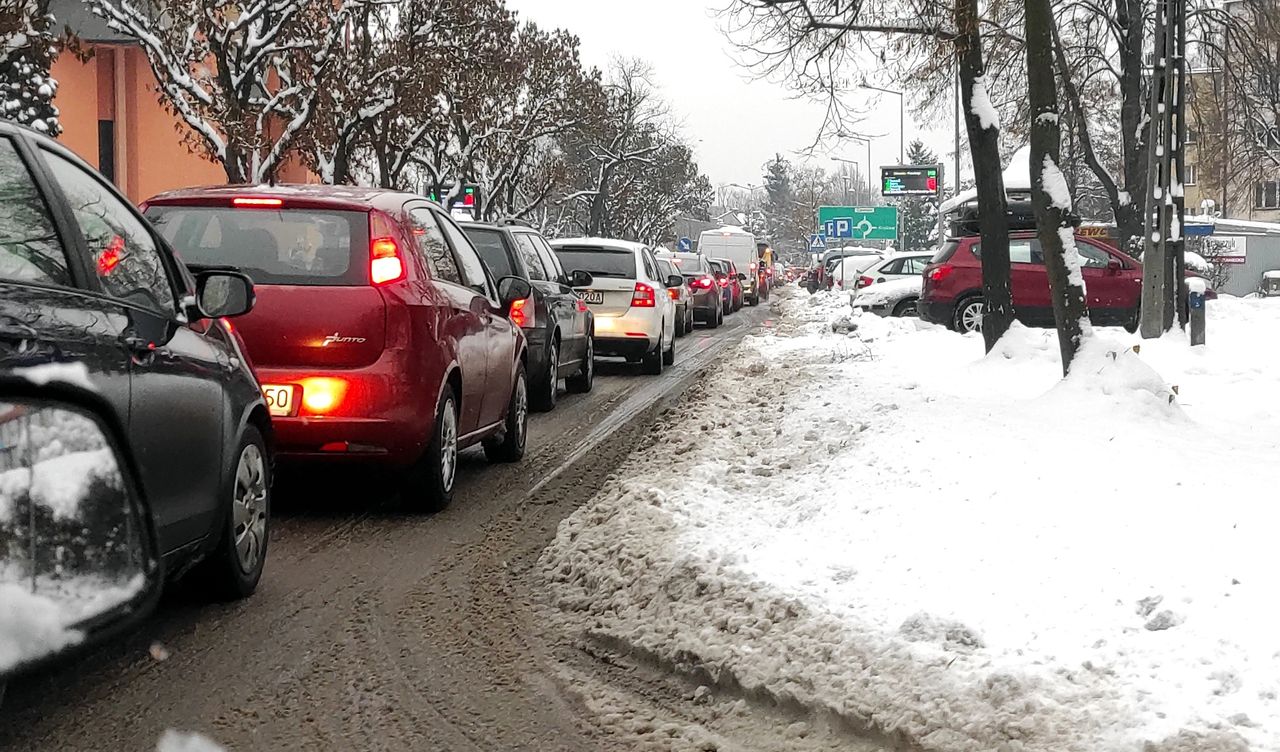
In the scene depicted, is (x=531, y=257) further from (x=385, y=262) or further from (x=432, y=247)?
(x=385, y=262)

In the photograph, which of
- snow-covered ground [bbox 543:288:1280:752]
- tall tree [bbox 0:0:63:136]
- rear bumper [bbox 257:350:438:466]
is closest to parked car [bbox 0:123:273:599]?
rear bumper [bbox 257:350:438:466]

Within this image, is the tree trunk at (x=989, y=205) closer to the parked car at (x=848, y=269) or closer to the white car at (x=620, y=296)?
the white car at (x=620, y=296)

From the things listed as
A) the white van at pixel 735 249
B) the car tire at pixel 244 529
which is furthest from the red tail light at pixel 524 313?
the white van at pixel 735 249

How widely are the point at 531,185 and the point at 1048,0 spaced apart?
48.5 metres

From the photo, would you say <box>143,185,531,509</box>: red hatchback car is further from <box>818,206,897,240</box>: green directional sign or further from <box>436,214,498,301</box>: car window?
<box>818,206,897,240</box>: green directional sign

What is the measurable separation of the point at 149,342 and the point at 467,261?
473cm

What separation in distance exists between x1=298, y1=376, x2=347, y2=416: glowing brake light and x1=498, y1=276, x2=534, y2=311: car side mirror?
235 cm

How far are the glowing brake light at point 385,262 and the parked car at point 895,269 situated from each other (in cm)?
2247

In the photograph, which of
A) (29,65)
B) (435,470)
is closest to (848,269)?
(29,65)

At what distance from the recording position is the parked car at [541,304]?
12508 mm

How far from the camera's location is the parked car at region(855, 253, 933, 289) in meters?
29.3

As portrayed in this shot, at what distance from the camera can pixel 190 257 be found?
721 centimetres

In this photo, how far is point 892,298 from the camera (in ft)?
86.5

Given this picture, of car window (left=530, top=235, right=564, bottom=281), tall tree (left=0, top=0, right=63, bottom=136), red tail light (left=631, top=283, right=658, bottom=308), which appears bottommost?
red tail light (left=631, top=283, right=658, bottom=308)
